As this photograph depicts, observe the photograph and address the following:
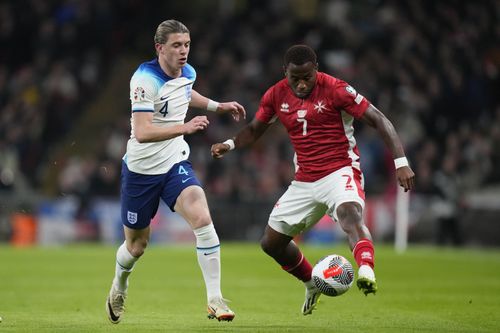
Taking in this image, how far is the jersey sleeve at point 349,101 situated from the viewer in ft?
31.1

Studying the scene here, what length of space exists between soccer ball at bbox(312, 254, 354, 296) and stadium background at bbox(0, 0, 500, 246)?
13731 millimetres

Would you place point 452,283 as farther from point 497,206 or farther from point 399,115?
point 399,115

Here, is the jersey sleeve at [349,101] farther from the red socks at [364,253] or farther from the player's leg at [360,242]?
the red socks at [364,253]

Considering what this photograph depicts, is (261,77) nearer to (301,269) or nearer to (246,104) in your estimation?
(246,104)

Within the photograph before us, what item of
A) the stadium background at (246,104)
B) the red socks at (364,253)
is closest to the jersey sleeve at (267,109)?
the red socks at (364,253)

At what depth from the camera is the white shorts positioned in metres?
9.56

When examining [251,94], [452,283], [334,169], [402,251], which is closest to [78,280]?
[452,283]

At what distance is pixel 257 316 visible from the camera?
1038 centimetres

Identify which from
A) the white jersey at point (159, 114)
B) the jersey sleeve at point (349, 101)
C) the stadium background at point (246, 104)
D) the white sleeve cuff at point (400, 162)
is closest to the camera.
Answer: the white sleeve cuff at point (400, 162)

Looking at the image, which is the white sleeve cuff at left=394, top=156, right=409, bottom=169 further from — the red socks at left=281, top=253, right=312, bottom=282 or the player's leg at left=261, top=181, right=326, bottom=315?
the red socks at left=281, top=253, right=312, bottom=282

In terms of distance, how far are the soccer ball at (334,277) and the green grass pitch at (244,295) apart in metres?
0.36

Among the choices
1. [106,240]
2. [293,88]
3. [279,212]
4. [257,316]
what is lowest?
[106,240]

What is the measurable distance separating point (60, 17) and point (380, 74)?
8.76 meters

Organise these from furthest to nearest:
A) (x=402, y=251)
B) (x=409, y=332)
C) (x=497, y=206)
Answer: (x=497, y=206) → (x=402, y=251) → (x=409, y=332)
